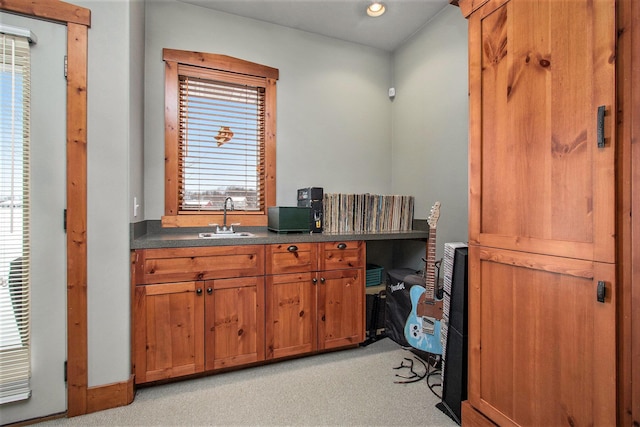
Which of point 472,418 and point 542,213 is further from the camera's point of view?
point 472,418

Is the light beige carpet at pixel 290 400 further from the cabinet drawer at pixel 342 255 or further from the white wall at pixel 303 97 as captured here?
the white wall at pixel 303 97

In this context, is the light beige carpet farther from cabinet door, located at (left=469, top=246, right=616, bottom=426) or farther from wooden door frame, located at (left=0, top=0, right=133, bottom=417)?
cabinet door, located at (left=469, top=246, right=616, bottom=426)

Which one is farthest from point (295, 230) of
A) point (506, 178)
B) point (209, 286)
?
point (506, 178)

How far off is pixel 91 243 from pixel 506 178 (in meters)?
2.29

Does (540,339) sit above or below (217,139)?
below

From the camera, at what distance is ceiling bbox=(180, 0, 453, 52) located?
265 cm

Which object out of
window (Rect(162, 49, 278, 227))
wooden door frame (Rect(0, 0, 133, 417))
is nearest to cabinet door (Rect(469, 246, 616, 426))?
window (Rect(162, 49, 278, 227))

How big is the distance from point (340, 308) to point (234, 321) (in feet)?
2.76

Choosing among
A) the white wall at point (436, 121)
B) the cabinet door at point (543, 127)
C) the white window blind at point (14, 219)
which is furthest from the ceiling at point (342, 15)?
the white window blind at point (14, 219)

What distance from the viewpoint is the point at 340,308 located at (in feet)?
8.34

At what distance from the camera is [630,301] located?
109 centimetres

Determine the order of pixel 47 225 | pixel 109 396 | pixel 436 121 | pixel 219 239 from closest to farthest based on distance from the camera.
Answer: pixel 47 225 < pixel 109 396 < pixel 219 239 < pixel 436 121

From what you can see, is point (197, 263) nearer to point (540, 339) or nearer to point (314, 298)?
point (314, 298)

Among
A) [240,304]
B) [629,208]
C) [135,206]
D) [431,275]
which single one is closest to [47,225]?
[135,206]
